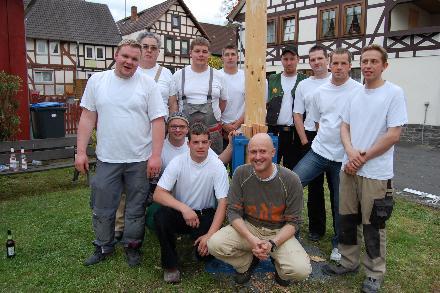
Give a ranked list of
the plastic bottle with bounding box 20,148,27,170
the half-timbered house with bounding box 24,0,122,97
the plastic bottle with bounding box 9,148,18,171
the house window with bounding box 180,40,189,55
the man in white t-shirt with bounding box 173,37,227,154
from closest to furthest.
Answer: the man in white t-shirt with bounding box 173,37,227,154
the plastic bottle with bounding box 9,148,18,171
the plastic bottle with bounding box 20,148,27,170
the half-timbered house with bounding box 24,0,122,97
the house window with bounding box 180,40,189,55

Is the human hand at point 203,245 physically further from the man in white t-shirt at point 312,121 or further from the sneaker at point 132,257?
the man in white t-shirt at point 312,121

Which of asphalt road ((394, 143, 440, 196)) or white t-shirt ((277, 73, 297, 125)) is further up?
white t-shirt ((277, 73, 297, 125))

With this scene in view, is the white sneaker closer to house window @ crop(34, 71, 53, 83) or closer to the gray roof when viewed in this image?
house window @ crop(34, 71, 53, 83)

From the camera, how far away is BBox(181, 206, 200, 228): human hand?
340 cm

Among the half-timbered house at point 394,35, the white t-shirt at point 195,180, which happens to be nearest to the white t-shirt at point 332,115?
the white t-shirt at point 195,180

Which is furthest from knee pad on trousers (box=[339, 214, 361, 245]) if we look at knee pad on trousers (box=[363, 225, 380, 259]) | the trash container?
the trash container

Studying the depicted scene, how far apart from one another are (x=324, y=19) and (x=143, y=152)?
52.9 ft

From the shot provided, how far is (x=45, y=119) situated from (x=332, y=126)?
7.71 meters

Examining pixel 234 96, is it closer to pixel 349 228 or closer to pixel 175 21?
pixel 349 228

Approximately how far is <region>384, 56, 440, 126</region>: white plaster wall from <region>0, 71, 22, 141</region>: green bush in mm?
13433

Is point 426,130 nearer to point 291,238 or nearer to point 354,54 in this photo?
point 354,54

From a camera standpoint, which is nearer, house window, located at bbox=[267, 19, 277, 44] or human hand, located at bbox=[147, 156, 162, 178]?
human hand, located at bbox=[147, 156, 162, 178]

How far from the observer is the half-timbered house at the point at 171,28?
3353 cm

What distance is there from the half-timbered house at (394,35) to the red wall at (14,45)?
12699mm
